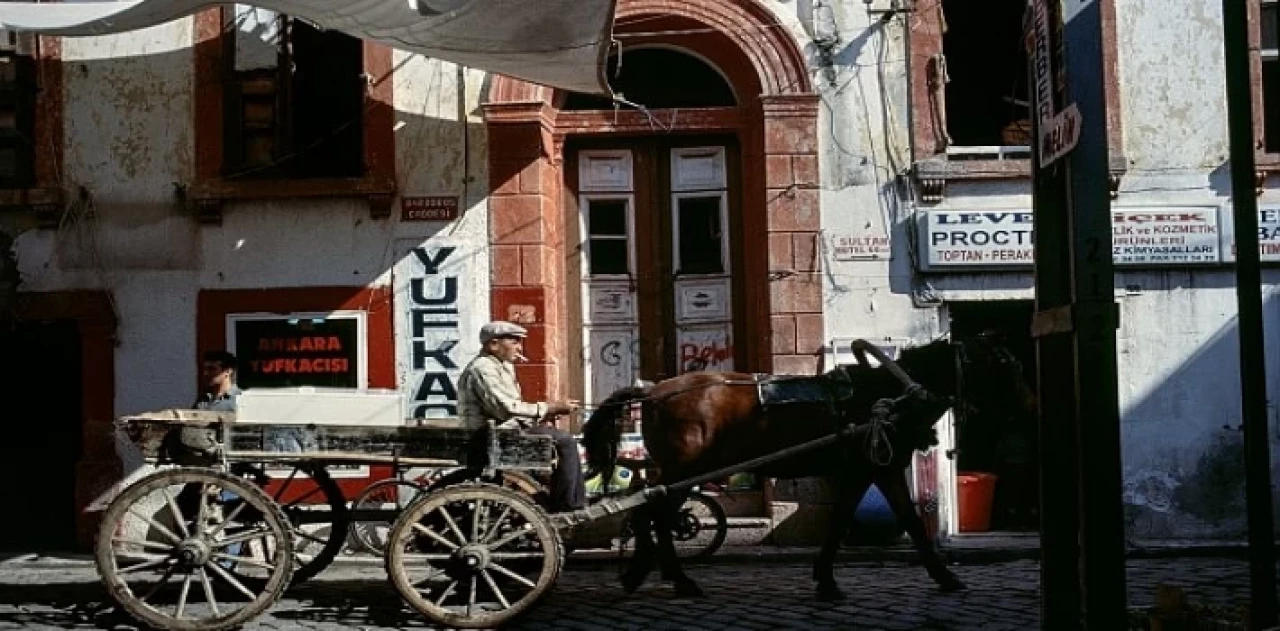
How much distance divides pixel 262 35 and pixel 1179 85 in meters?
8.22

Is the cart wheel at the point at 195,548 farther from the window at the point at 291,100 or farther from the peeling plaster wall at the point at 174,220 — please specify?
the window at the point at 291,100

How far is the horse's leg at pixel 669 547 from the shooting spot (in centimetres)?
931

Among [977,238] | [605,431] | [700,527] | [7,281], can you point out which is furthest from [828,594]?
[7,281]

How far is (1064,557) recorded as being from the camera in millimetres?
5238

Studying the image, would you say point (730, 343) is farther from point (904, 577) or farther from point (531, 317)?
point (904, 577)

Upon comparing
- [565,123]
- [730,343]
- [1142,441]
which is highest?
[565,123]

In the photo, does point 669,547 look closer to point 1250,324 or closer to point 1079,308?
point 1250,324

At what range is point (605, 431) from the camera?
9.65 m

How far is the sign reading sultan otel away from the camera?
499 inches

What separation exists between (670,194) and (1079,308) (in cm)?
888

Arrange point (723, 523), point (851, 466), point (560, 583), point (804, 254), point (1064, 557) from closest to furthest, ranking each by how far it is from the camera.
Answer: point (1064, 557), point (851, 466), point (560, 583), point (723, 523), point (804, 254)

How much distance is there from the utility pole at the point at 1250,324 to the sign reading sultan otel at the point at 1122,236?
6493mm

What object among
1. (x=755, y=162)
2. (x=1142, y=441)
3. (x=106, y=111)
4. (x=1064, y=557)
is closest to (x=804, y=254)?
(x=755, y=162)

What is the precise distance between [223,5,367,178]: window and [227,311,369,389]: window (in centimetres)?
133
